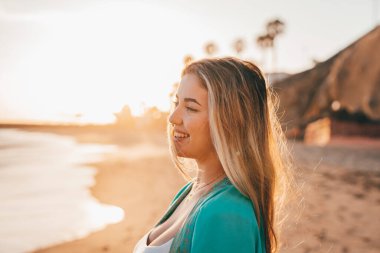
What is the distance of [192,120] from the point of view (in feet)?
5.70

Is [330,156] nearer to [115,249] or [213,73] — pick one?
[115,249]

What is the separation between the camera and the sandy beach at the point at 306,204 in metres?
6.18

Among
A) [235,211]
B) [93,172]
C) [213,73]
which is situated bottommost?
[93,172]

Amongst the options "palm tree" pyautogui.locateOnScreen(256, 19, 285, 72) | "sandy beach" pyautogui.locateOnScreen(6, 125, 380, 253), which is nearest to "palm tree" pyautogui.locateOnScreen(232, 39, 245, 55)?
"palm tree" pyautogui.locateOnScreen(256, 19, 285, 72)

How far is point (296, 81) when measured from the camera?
78.0 ft

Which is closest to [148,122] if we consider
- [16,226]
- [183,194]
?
[16,226]

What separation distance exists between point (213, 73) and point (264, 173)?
0.47 metres

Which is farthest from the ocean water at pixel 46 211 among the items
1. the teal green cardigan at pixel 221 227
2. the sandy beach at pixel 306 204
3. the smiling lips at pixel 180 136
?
the teal green cardigan at pixel 221 227

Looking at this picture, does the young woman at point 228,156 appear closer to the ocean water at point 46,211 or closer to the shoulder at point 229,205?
the shoulder at point 229,205

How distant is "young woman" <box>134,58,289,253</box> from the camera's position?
143 centimetres

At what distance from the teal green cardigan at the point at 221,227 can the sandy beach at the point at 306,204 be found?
0.97 meters

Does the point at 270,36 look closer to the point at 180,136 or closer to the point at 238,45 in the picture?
the point at 238,45

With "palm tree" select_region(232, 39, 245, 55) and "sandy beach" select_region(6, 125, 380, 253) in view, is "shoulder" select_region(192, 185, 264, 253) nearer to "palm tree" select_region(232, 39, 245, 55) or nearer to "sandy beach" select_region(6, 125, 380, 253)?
"sandy beach" select_region(6, 125, 380, 253)

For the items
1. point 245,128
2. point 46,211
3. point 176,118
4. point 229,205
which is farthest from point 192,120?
point 46,211
